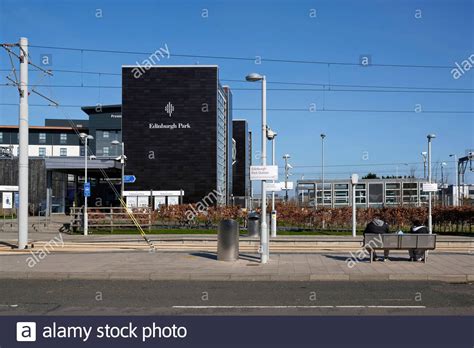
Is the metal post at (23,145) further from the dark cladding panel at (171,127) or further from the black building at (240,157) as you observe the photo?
the black building at (240,157)

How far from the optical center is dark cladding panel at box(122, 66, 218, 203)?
190ft

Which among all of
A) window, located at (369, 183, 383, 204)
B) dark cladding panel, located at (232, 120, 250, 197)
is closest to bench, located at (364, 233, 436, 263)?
window, located at (369, 183, 383, 204)

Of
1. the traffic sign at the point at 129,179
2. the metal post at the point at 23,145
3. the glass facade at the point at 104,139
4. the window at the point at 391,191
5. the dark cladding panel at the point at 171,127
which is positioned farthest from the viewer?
the glass facade at the point at 104,139

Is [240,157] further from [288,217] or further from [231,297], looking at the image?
[231,297]

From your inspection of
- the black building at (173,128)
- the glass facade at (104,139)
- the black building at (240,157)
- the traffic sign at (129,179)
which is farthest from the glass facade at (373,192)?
the glass facade at (104,139)

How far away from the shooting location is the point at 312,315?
9.18 m

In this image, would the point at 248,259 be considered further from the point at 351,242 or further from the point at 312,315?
the point at 351,242

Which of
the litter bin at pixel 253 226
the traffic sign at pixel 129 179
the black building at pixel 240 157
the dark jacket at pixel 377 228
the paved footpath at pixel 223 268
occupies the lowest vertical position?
the paved footpath at pixel 223 268

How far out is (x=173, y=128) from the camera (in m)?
58.7
